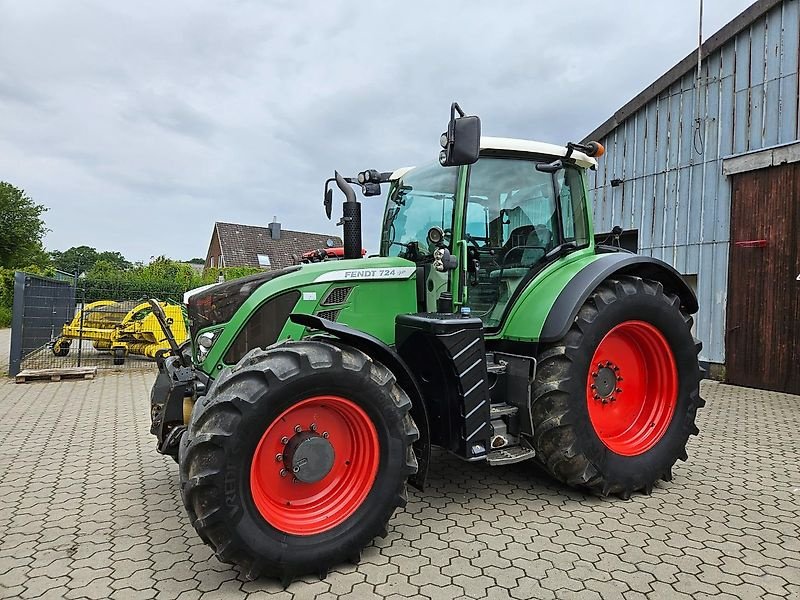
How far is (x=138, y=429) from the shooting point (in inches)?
247

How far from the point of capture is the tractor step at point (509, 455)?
11.7 ft

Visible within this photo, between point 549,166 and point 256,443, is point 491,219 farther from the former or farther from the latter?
point 256,443

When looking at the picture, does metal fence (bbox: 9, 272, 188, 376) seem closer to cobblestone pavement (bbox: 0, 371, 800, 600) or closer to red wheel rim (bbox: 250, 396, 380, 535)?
cobblestone pavement (bbox: 0, 371, 800, 600)

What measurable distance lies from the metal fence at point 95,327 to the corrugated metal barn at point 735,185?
29.6 feet

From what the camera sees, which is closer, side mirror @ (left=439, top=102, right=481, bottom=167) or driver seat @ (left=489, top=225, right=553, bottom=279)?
side mirror @ (left=439, top=102, right=481, bottom=167)

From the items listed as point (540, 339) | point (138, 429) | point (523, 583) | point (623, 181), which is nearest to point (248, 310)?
point (540, 339)

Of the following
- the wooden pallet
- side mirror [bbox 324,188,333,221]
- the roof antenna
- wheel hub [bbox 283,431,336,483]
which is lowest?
the wooden pallet

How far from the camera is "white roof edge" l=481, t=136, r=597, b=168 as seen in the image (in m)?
4.10

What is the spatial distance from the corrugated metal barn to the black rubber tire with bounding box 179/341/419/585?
7.53 metres

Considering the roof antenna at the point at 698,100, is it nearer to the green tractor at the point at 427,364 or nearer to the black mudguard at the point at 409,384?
the green tractor at the point at 427,364

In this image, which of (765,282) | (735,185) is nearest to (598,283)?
(765,282)

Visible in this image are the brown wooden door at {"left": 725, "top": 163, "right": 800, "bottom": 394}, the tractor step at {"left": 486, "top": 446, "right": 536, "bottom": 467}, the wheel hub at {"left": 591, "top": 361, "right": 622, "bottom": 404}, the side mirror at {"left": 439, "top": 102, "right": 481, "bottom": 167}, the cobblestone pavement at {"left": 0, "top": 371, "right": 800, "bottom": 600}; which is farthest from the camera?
the brown wooden door at {"left": 725, "top": 163, "right": 800, "bottom": 394}

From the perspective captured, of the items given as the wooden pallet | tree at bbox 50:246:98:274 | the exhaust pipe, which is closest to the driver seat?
the exhaust pipe

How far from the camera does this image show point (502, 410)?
377cm
